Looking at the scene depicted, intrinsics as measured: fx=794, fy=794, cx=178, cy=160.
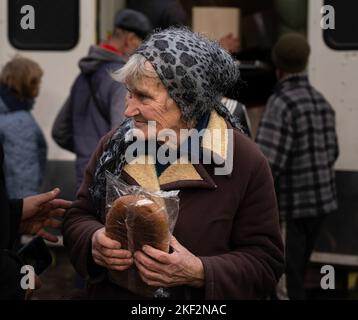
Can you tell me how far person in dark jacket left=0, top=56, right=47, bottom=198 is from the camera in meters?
5.05

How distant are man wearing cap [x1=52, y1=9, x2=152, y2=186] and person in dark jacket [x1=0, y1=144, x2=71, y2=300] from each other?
149 cm

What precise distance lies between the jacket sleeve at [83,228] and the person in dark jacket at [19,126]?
2.43 metres

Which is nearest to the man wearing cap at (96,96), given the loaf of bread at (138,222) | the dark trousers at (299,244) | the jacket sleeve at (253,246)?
the dark trousers at (299,244)

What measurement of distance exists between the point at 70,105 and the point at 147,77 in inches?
93.8

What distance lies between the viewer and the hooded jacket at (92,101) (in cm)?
457

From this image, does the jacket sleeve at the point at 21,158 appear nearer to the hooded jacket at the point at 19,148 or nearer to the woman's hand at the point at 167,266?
the hooded jacket at the point at 19,148

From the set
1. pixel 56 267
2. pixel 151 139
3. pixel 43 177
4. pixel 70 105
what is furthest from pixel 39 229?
pixel 56 267

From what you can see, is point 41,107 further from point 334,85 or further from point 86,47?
point 334,85

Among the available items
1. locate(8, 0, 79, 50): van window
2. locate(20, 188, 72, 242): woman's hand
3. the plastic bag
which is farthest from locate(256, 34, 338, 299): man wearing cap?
the plastic bag

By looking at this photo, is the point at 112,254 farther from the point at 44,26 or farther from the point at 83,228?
the point at 44,26

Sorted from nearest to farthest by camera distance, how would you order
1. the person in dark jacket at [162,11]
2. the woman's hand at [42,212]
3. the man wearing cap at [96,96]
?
the woman's hand at [42,212], the man wearing cap at [96,96], the person in dark jacket at [162,11]

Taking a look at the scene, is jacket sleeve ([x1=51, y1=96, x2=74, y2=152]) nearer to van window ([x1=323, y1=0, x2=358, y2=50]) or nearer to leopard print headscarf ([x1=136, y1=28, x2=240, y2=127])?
van window ([x1=323, y1=0, x2=358, y2=50])

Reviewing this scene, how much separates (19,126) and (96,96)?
2.38ft

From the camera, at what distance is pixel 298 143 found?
15.8ft
